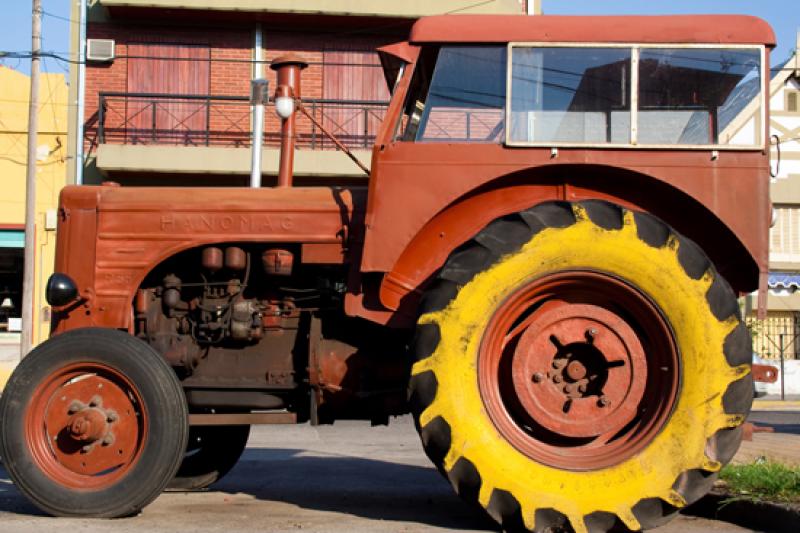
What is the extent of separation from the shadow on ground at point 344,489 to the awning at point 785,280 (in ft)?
67.3

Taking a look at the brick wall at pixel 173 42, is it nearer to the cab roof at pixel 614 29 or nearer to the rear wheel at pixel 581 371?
the cab roof at pixel 614 29

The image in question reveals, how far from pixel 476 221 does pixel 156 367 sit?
6.85 ft

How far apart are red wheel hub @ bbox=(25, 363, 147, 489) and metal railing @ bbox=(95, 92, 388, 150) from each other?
16.1 m

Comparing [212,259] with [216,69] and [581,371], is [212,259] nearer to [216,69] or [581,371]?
[581,371]

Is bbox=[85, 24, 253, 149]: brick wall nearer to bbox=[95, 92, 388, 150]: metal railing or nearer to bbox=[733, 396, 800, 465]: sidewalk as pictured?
bbox=[95, 92, 388, 150]: metal railing

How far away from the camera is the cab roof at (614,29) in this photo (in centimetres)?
628

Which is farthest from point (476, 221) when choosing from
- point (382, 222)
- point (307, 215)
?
point (307, 215)

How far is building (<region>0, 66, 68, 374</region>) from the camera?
78.2 ft

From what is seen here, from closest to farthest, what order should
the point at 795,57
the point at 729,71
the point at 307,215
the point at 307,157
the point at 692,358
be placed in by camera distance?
the point at 692,358 → the point at 729,71 → the point at 307,215 → the point at 307,157 → the point at 795,57

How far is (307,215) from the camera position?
6.89 metres

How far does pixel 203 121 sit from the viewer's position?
75.2ft

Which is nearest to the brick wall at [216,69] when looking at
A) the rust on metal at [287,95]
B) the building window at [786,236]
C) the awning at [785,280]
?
the awning at [785,280]

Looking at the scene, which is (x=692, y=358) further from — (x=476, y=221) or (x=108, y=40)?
(x=108, y=40)

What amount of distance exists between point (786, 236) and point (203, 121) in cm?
1609
